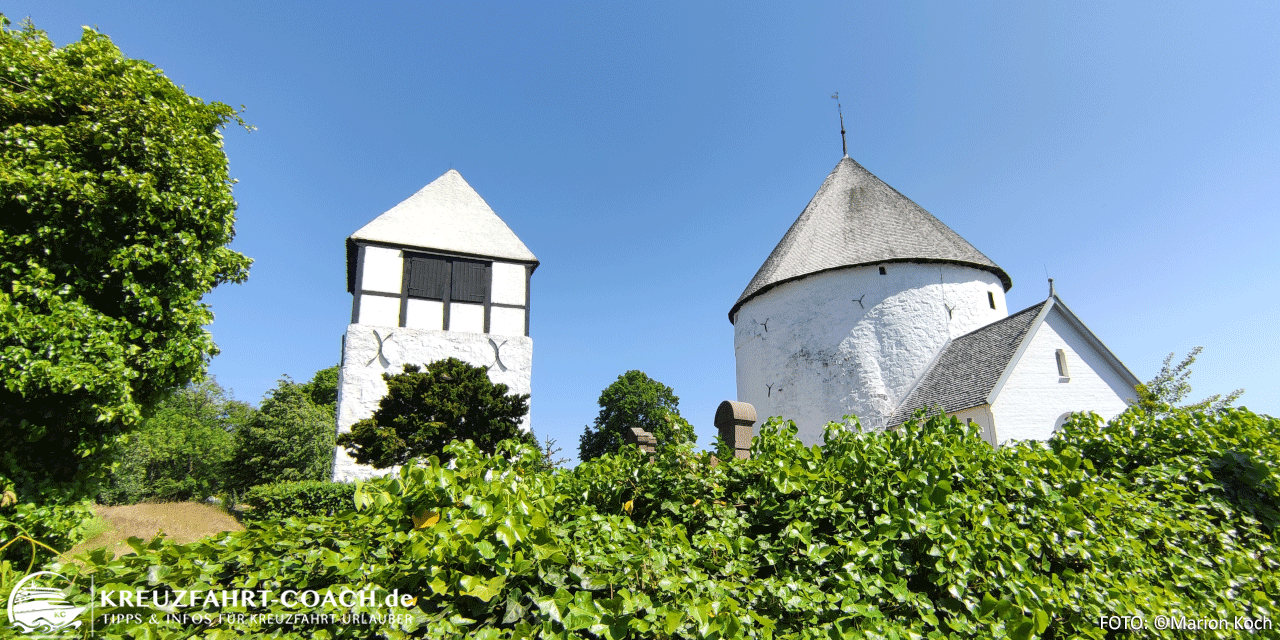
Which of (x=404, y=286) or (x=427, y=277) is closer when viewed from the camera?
(x=404, y=286)

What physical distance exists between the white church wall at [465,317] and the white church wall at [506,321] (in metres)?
0.33

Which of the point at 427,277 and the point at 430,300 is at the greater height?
the point at 427,277

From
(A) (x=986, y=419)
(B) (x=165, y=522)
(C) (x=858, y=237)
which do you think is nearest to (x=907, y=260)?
(C) (x=858, y=237)

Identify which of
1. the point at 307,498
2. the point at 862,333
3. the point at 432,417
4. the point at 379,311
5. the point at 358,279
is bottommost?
the point at 307,498

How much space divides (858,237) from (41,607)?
17859 mm

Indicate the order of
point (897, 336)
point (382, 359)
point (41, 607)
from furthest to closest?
point (382, 359), point (897, 336), point (41, 607)

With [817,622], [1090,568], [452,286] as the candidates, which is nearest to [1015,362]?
[1090,568]

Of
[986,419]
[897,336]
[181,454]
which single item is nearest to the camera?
[986,419]

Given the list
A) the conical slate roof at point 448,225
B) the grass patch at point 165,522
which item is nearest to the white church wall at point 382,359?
the conical slate roof at point 448,225

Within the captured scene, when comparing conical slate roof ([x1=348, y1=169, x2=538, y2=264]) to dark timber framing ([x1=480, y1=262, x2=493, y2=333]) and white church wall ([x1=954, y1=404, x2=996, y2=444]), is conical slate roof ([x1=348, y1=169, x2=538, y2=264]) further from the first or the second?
white church wall ([x1=954, y1=404, x2=996, y2=444])

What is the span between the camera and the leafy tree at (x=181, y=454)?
1093 inches

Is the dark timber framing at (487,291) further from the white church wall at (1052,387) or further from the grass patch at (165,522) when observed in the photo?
the white church wall at (1052,387)

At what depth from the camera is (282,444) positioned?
2470cm

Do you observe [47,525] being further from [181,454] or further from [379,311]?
[181,454]
